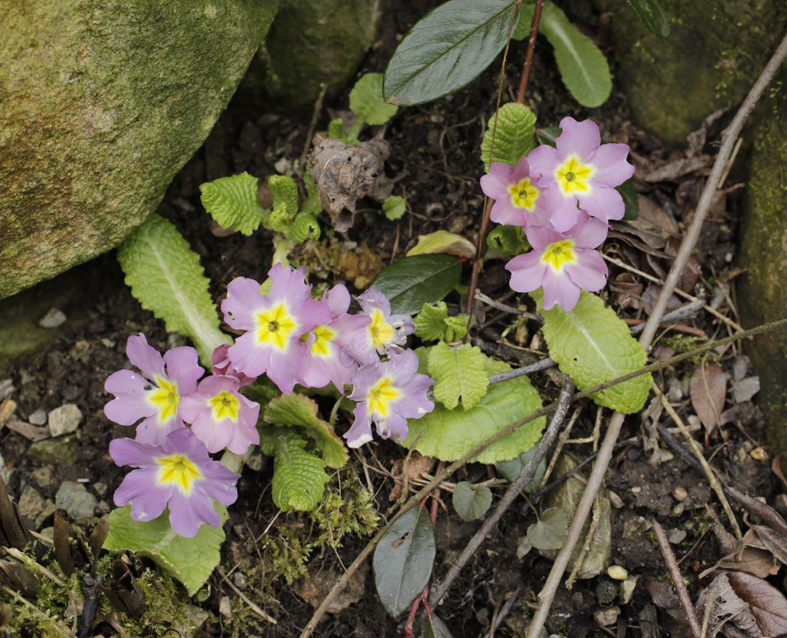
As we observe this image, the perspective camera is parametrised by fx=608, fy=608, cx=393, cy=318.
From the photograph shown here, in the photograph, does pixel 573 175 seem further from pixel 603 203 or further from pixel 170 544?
pixel 170 544

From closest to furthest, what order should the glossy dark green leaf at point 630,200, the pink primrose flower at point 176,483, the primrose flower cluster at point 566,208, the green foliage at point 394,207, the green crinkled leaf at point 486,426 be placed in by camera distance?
the pink primrose flower at point 176,483
the primrose flower cluster at point 566,208
the green crinkled leaf at point 486,426
the glossy dark green leaf at point 630,200
the green foliage at point 394,207

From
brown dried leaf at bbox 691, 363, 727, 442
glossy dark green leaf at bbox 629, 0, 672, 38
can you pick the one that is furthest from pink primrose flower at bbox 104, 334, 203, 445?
glossy dark green leaf at bbox 629, 0, 672, 38

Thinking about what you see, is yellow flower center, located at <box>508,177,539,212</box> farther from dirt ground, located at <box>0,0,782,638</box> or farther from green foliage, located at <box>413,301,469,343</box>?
green foliage, located at <box>413,301,469,343</box>

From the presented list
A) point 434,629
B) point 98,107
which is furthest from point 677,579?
point 98,107

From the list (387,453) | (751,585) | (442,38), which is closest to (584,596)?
(751,585)

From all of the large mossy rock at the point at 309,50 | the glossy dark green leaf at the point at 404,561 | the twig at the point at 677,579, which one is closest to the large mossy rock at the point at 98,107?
the large mossy rock at the point at 309,50

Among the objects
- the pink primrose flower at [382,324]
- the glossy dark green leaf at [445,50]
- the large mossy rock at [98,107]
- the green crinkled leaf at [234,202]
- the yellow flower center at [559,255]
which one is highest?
the large mossy rock at [98,107]

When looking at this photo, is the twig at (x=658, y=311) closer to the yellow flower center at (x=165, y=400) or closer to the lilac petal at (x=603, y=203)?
the lilac petal at (x=603, y=203)
